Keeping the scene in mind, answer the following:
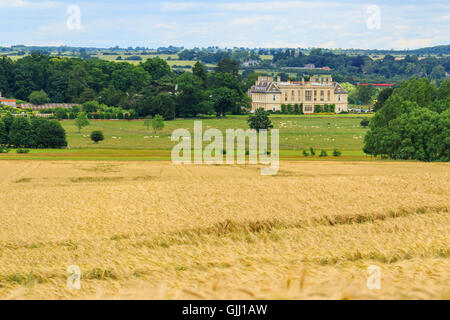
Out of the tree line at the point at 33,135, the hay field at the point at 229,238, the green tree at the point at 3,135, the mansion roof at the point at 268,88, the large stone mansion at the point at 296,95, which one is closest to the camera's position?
the hay field at the point at 229,238

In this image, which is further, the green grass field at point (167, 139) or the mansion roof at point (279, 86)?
the mansion roof at point (279, 86)

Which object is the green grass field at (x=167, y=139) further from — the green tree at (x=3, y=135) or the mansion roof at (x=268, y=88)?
the mansion roof at (x=268, y=88)

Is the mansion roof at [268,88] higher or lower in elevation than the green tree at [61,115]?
higher

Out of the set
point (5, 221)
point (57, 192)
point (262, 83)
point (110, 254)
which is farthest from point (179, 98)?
point (110, 254)

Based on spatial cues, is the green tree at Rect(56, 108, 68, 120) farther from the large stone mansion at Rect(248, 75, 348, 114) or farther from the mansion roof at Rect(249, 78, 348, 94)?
the mansion roof at Rect(249, 78, 348, 94)

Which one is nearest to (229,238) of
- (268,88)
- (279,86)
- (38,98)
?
(268,88)

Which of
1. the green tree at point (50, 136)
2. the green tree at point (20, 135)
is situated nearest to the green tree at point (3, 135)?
the green tree at point (20, 135)

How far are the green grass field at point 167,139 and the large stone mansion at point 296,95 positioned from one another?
31370mm

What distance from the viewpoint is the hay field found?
445 inches

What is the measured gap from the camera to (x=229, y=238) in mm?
21141

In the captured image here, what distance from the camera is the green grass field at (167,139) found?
77625 mm

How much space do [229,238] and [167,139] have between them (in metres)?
85.2

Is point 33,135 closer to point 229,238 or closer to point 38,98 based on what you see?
point 229,238

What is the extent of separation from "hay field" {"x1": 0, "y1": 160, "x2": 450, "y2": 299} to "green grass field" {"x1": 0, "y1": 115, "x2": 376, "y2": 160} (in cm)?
2922
